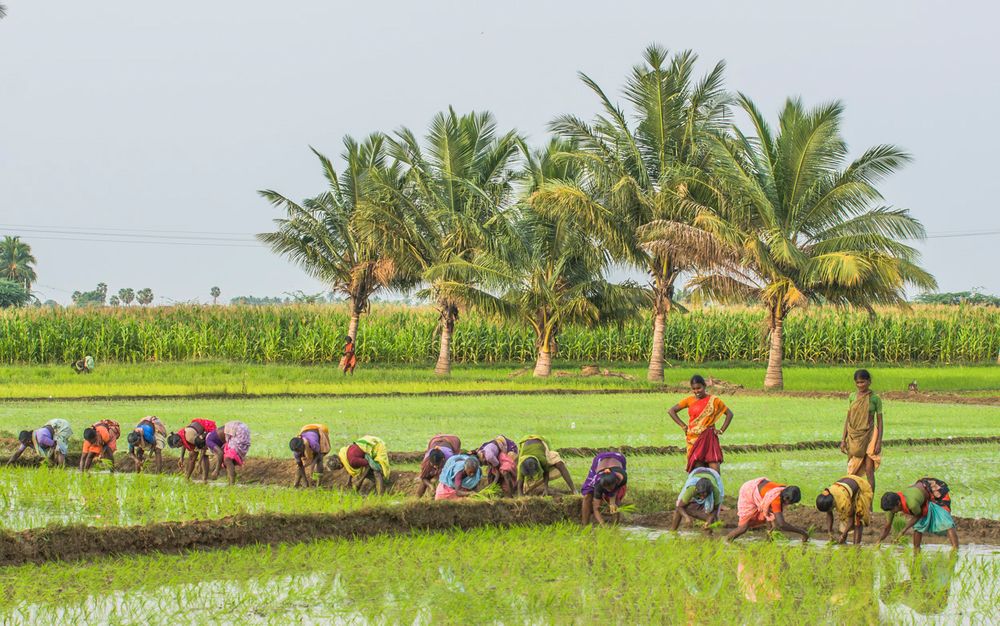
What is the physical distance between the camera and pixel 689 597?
678 cm

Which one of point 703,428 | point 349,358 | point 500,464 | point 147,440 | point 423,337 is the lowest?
point 147,440

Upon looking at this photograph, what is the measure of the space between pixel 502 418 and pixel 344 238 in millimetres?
17303

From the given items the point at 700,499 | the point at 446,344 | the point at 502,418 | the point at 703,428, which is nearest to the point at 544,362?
the point at 446,344

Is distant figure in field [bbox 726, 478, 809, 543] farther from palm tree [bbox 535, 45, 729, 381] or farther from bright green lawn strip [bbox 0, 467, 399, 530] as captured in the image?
palm tree [bbox 535, 45, 729, 381]

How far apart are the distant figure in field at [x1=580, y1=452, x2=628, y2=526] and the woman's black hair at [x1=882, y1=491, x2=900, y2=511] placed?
2.12 metres

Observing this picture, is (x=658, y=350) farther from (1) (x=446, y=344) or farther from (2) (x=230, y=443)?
(2) (x=230, y=443)

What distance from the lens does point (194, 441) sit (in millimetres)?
11656

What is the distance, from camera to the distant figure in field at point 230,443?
1151cm

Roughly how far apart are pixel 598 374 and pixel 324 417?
14.7 metres

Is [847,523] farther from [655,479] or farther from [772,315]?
[772,315]

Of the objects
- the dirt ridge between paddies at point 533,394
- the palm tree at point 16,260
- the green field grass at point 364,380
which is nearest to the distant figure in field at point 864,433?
the dirt ridge between paddies at point 533,394

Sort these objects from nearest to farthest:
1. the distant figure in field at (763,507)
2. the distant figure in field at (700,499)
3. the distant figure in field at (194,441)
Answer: the distant figure in field at (763,507) < the distant figure in field at (700,499) < the distant figure in field at (194,441)

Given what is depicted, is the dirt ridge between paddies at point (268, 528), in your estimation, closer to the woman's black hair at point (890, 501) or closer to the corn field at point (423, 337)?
the woman's black hair at point (890, 501)

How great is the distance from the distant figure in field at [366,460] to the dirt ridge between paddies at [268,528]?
1599 mm
